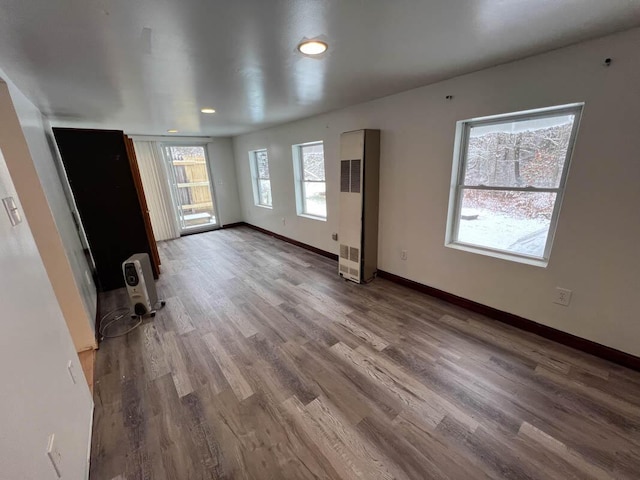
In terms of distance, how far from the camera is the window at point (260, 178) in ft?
18.5

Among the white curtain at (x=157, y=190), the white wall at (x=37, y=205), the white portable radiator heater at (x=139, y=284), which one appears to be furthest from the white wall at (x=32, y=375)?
the white curtain at (x=157, y=190)

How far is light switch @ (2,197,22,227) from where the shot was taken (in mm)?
1193

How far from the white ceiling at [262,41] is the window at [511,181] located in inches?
20.4

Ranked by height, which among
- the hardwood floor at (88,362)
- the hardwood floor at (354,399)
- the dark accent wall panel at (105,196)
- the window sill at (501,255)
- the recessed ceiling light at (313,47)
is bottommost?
the hardwood floor at (354,399)

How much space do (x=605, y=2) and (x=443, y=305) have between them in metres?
2.41

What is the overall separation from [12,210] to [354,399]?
2153 millimetres

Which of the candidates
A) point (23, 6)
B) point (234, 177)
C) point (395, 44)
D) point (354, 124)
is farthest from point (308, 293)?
point (234, 177)

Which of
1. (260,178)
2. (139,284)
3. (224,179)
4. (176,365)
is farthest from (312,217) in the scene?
(224,179)

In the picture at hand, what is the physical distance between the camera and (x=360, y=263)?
326 cm

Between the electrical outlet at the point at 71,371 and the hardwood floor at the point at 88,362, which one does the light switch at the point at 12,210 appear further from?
the hardwood floor at the point at 88,362

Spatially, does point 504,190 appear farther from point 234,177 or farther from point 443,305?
point 234,177

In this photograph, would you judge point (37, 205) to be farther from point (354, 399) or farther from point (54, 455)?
point (354, 399)

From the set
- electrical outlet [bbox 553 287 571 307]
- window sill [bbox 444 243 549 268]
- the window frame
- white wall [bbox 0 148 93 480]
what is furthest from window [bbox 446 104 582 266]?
white wall [bbox 0 148 93 480]

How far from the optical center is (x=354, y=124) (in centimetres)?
335
